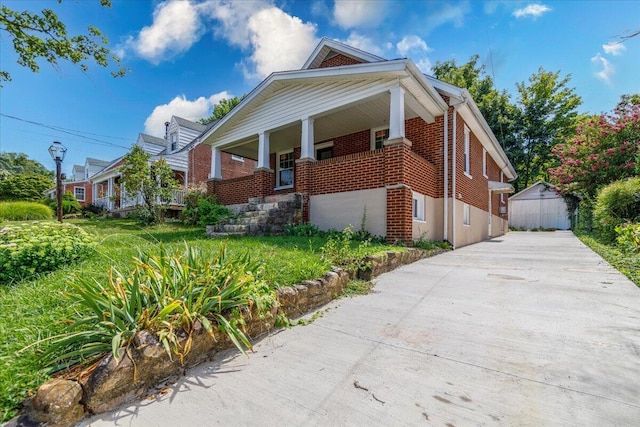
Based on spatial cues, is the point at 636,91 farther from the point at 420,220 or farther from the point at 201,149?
the point at 201,149

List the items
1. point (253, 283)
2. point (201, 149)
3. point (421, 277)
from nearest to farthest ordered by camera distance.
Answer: point (253, 283) < point (421, 277) < point (201, 149)

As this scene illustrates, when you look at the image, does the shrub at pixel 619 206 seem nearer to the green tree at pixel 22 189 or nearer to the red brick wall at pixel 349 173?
the red brick wall at pixel 349 173

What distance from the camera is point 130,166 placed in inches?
438

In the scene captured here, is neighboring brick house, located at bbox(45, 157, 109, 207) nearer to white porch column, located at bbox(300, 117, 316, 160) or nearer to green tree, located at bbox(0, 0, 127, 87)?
green tree, located at bbox(0, 0, 127, 87)

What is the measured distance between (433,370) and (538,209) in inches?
1086

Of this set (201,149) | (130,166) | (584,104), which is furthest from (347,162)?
(584,104)

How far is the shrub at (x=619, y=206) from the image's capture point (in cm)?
795

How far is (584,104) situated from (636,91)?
197 inches

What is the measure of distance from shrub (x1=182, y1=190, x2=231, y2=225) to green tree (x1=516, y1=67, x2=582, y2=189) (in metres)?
27.0

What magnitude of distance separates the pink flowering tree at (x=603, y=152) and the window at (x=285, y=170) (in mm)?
14300

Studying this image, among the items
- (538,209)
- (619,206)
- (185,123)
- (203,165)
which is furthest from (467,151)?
(185,123)

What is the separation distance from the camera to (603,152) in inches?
540

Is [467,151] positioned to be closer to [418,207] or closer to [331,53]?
[418,207]

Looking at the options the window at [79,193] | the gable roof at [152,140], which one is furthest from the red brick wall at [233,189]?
the window at [79,193]
